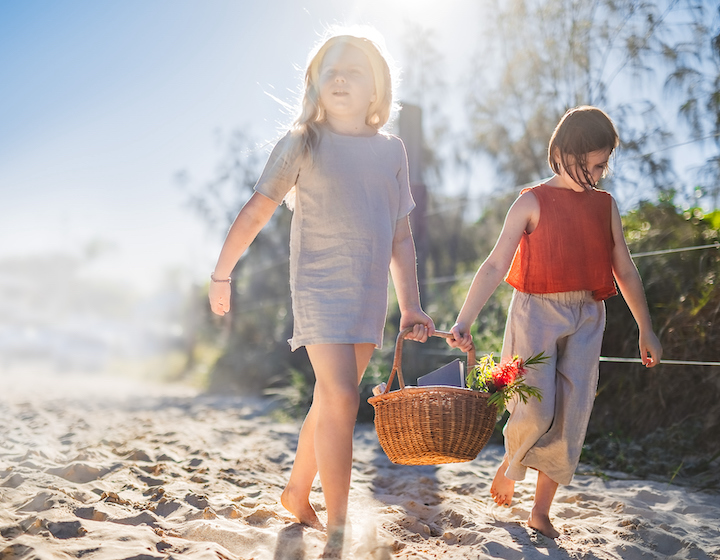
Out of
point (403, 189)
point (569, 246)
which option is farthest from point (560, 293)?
point (403, 189)

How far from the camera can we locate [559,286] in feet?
7.50

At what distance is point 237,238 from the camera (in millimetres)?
2076

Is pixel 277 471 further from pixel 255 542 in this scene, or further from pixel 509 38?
pixel 509 38

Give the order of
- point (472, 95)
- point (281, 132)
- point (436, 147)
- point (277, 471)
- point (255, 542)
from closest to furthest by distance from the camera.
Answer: point (255, 542), point (281, 132), point (277, 471), point (472, 95), point (436, 147)

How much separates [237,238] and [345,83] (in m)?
0.63

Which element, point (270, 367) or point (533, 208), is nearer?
point (533, 208)

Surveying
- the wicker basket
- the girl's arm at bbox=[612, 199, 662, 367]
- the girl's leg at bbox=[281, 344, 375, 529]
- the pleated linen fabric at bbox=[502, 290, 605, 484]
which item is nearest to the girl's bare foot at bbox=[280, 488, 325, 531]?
the girl's leg at bbox=[281, 344, 375, 529]

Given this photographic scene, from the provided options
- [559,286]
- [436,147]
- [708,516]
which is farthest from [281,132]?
[436,147]

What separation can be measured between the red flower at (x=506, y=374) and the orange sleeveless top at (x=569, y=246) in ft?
1.09

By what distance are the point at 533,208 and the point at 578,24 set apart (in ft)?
12.3

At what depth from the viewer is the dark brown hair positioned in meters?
2.26

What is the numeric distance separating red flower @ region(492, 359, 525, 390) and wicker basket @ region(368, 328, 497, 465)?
0.08 metres

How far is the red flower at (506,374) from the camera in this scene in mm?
2105

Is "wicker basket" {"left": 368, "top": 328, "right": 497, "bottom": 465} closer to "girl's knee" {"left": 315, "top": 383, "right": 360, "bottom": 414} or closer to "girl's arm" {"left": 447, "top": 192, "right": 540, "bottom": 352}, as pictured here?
Answer: "girl's knee" {"left": 315, "top": 383, "right": 360, "bottom": 414}
